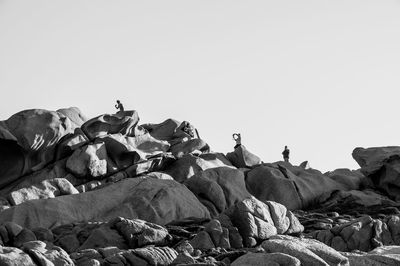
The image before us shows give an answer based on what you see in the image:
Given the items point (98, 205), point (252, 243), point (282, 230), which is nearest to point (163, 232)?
point (252, 243)

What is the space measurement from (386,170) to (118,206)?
24.1m

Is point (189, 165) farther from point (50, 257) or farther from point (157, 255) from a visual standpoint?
point (50, 257)

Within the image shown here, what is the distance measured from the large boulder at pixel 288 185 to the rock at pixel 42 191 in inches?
522

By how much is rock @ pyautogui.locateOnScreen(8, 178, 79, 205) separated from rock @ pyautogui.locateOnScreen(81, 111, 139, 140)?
10.3 m

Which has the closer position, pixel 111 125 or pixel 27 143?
pixel 27 143

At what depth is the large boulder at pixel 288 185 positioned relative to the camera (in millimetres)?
55062

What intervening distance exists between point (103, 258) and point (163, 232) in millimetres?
7044

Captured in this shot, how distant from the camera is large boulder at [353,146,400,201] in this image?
59906mm

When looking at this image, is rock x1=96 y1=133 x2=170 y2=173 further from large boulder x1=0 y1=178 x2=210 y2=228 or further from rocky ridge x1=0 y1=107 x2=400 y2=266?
large boulder x1=0 y1=178 x2=210 y2=228

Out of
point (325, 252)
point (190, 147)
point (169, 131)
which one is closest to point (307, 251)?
point (325, 252)

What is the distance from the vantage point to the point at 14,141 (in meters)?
57.2

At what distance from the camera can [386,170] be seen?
60969 mm

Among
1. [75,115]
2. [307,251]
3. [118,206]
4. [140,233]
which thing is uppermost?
[75,115]

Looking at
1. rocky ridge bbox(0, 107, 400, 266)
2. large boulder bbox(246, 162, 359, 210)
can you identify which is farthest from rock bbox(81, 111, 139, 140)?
large boulder bbox(246, 162, 359, 210)
